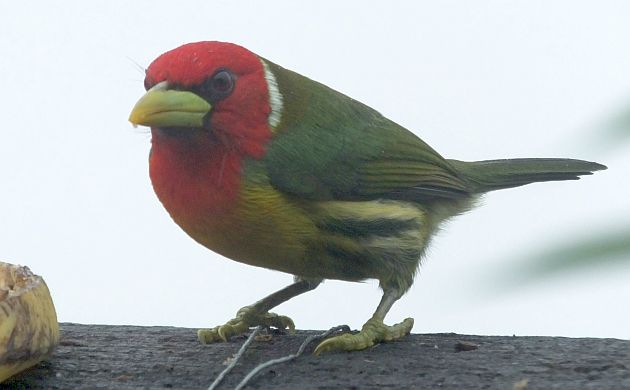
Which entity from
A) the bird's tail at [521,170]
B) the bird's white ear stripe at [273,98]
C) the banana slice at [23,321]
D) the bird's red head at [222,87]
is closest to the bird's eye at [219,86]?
the bird's red head at [222,87]

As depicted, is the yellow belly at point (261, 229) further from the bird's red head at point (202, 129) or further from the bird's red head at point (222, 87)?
the bird's red head at point (222, 87)

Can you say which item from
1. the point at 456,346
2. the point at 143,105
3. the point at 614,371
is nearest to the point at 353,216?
the point at 456,346

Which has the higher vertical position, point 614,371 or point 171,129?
point 171,129

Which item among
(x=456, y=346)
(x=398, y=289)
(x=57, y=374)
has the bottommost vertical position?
Result: (x=57, y=374)

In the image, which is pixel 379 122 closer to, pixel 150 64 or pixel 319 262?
pixel 319 262

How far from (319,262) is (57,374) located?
0.76 meters

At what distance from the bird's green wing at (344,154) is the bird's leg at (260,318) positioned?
410mm

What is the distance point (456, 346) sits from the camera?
2.04 meters

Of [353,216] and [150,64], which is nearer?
[150,64]

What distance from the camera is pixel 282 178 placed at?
2234 millimetres

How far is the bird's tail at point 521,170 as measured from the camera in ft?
10.0

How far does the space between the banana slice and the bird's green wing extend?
68cm

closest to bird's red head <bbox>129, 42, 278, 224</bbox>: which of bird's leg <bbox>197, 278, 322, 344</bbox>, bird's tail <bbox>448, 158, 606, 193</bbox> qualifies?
bird's leg <bbox>197, 278, 322, 344</bbox>

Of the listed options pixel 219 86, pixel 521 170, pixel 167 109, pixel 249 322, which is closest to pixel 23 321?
pixel 167 109
